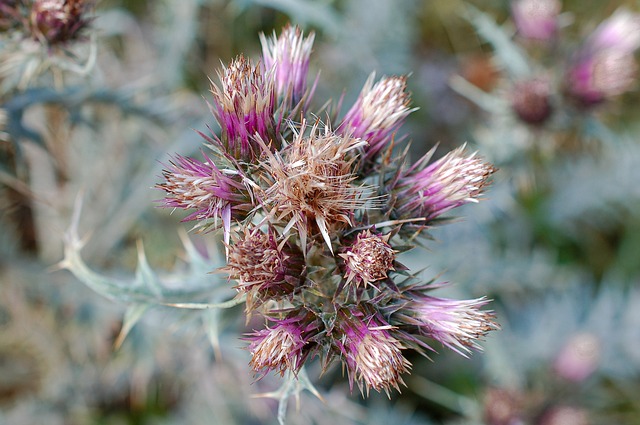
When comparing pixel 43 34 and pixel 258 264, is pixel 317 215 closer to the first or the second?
pixel 258 264

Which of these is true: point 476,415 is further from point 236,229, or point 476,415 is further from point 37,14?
point 37,14

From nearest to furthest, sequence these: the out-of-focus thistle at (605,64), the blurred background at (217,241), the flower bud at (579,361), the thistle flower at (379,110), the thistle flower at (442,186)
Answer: the thistle flower at (442,186) → the thistle flower at (379,110) → the blurred background at (217,241) → the out-of-focus thistle at (605,64) → the flower bud at (579,361)

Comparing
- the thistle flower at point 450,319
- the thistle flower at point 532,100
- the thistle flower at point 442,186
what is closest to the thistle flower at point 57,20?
the thistle flower at point 442,186

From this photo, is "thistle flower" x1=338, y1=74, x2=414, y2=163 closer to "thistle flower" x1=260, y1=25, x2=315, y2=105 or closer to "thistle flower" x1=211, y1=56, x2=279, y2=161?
"thistle flower" x1=260, y1=25, x2=315, y2=105

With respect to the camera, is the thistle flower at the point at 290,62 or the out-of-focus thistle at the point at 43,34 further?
the out-of-focus thistle at the point at 43,34

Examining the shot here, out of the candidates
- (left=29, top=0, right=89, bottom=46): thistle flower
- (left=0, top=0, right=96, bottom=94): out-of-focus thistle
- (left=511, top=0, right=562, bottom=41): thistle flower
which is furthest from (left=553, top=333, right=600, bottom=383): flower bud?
(left=29, top=0, right=89, bottom=46): thistle flower

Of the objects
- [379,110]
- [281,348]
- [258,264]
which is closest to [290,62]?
[379,110]

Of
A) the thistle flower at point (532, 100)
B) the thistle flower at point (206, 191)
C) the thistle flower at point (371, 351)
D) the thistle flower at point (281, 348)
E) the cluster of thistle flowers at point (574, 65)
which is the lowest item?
the thistle flower at point (281, 348)

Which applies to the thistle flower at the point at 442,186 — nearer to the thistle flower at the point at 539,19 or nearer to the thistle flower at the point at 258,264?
the thistle flower at the point at 258,264
